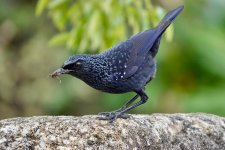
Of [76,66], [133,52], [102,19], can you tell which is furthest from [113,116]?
[102,19]

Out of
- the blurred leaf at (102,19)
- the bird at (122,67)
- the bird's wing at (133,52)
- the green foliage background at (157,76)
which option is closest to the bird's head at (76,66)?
the bird at (122,67)

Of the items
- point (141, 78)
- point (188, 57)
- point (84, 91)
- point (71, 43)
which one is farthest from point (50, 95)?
point (141, 78)

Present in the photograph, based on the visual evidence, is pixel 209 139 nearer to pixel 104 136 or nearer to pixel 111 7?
pixel 104 136

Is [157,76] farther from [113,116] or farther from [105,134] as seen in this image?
[105,134]

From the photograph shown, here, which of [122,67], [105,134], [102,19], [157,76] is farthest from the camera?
[157,76]

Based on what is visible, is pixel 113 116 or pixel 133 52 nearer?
pixel 113 116

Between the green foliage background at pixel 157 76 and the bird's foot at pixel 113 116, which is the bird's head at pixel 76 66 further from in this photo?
the green foliage background at pixel 157 76

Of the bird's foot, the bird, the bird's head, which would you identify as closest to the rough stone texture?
the bird's foot
